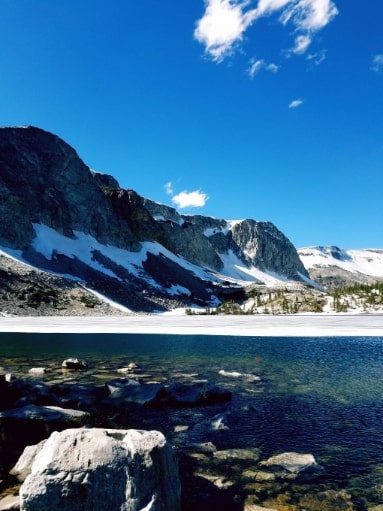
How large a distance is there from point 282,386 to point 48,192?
120 m

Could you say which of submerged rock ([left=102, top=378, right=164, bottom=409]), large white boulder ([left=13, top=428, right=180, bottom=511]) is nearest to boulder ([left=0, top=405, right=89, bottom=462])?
submerged rock ([left=102, top=378, right=164, bottom=409])

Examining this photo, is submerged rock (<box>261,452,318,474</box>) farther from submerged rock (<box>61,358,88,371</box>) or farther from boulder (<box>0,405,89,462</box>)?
submerged rock (<box>61,358,88,371</box>)

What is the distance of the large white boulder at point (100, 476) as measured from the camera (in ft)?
23.7

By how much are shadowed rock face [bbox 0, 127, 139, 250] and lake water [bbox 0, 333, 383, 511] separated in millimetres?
73369

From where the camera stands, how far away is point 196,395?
1877cm

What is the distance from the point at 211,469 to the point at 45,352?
2614 cm

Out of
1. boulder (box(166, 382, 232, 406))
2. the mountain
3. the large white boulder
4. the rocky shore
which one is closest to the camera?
the large white boulder

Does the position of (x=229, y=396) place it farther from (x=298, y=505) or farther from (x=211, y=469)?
(x=298, y=505)

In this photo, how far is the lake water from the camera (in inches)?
427

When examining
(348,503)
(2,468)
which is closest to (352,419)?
(348,503)

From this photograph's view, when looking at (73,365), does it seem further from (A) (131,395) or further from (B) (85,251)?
(B) (85,251)

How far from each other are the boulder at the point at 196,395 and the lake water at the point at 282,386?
722mm

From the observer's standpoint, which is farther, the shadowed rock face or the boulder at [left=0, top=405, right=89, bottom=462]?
the shadowed rock face

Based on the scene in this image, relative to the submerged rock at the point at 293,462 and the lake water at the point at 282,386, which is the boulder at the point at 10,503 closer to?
the lake water at the point at 282,386
